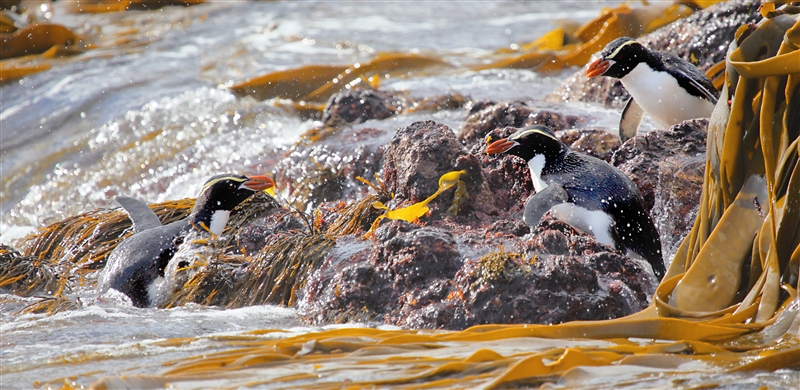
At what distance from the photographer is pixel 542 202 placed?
14.3 feet

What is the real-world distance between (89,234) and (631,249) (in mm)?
3828

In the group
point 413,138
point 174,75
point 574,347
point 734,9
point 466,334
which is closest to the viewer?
point 574,347

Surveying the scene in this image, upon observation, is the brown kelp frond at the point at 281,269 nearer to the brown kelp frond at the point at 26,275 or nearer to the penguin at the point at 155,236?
the penguin at the point at 155,236

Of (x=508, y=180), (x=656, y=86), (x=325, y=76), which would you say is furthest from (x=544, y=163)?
(x=325, y=76)

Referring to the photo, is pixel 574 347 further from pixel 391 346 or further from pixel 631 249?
pixel 631 249

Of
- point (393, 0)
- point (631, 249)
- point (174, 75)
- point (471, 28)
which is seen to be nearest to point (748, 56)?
point (631, 249)

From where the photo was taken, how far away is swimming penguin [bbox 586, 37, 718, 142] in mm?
5996

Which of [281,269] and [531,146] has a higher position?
[531,146]

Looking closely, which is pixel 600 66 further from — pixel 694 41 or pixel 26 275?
pixel 26 275

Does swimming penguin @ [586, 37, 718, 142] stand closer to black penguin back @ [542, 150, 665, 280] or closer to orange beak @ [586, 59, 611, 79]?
orange beak @ [586, 59, 611, 79]

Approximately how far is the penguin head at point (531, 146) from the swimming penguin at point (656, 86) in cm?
127

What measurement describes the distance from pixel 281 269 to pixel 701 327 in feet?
7.14

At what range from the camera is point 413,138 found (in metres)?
4.89

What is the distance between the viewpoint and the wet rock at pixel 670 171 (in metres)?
4.64
